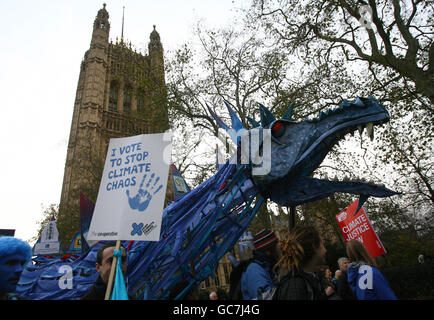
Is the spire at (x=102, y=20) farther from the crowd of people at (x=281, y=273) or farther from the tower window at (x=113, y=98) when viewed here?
the crowd of people at (x=281, y=273)

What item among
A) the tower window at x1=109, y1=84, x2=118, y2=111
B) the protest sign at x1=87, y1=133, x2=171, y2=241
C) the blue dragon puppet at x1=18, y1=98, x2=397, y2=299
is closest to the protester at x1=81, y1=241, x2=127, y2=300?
the protest sign at x1=87, y1=133, x2=171, y2=241

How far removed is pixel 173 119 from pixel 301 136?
40.3 ft

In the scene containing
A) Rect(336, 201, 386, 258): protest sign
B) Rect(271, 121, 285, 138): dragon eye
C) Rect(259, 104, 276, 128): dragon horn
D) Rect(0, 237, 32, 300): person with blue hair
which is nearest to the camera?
Rect(0, 237, 32, 300): person with blue hair

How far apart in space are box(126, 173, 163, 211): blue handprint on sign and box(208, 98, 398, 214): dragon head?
1.02 metres

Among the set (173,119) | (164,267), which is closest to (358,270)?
(164,267)

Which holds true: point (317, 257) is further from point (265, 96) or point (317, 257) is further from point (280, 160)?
point (265, 96)

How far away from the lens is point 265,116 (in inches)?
129

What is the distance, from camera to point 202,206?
3.02 metres

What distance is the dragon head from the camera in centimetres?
266

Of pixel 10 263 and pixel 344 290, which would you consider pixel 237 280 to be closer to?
pixel 344 290

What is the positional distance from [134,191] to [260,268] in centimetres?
145

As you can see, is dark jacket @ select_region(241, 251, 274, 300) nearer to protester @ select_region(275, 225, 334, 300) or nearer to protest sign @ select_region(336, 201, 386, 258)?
protester @ select_region(275, 225, 334, 300)

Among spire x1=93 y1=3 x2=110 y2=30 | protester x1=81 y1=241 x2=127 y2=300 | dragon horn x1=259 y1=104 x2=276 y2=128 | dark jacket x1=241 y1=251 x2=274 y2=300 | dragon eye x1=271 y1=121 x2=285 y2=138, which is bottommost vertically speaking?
dark jacket x1=241 y1=251 x2=274 y2=300

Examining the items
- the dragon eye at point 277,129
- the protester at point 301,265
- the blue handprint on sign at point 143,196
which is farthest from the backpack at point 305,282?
the dragon eye at point 277,129
